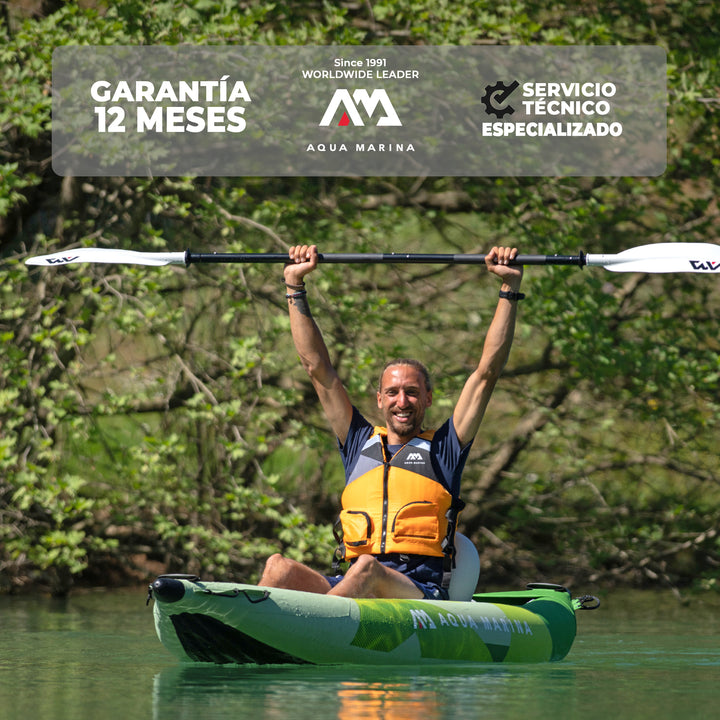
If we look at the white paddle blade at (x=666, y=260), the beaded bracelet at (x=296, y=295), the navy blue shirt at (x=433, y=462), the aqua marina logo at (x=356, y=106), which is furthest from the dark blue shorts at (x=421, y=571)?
the aqua marina logo at (x=356, y=106)

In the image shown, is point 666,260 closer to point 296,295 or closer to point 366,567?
point 296,295

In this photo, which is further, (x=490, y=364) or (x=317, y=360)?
(x=317, y=360)

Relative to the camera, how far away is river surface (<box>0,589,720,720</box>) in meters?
3.38

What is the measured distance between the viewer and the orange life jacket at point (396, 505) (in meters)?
4.73

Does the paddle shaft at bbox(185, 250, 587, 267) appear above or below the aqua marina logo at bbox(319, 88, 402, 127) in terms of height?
below

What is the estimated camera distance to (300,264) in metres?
5.06

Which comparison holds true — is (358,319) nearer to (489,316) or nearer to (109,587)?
(489,316)

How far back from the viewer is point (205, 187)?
8477 millimetres

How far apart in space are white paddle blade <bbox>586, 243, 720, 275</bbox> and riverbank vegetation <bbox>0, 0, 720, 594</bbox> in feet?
6.97

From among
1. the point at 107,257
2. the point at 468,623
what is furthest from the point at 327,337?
the point at 468,623

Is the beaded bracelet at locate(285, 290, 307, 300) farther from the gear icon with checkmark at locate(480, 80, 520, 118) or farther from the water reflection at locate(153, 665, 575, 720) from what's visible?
the gear icon with checkmark at locate(480, 80, 520, 118)

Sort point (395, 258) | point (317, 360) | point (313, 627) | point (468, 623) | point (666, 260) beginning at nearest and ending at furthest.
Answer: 1. point (313, 627)
2. point (468, 623)
3. point (317, 360)
4. point (395, 258)
5. point (666, 260)

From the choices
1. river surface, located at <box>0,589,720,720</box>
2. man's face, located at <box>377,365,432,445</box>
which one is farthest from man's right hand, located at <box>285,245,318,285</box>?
river surface, located at <box>0,589,720,720</box>
